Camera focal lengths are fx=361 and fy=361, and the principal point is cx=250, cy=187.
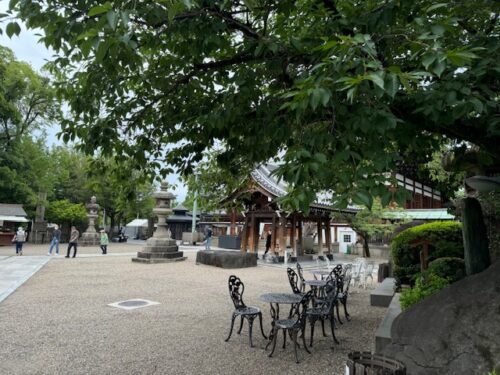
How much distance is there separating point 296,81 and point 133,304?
7.57 m

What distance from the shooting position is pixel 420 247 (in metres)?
9.01

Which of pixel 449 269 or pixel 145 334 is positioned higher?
pixel 449 269

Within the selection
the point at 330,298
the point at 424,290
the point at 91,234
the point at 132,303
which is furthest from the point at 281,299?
the point at 91,234

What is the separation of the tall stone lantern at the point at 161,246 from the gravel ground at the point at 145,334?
268 inches

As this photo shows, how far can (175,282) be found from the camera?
39.9 ft

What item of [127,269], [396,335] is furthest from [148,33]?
[127,269]

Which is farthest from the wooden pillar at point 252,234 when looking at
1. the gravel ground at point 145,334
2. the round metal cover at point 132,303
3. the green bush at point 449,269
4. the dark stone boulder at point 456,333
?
the dark stone boulder at point 456,333

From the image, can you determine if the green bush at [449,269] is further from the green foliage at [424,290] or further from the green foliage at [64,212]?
the green foliage at [64,212]

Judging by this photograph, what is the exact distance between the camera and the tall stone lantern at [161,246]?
723 inches

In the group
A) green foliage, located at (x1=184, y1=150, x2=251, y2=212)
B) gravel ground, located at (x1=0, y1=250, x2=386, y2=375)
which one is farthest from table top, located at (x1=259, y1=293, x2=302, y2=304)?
green foliage, located at (x1=184, y1=150, x2=251, y2=212)

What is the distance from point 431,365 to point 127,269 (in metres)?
13.9

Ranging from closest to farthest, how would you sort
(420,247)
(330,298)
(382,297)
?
1. (330,298)
2. (382,297)
3. (420,247)

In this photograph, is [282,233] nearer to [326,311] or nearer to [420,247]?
[420,247]

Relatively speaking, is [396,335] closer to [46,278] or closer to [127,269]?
[46,278]
